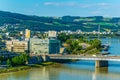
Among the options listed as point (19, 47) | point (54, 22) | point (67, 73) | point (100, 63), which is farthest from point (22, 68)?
point (54, 22)

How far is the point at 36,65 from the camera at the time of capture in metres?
20.0

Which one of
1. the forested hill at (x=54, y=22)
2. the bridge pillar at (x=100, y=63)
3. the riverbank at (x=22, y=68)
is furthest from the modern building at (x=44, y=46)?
the forested hill at (x=54, y=22)

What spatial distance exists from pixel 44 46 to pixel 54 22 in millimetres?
47218

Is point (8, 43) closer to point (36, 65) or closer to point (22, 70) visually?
point (36, 65)

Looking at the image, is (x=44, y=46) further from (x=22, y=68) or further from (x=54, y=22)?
(x=54, y=22)

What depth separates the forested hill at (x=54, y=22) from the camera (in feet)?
195

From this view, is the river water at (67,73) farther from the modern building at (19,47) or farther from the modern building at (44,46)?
the modern building at (19,47)

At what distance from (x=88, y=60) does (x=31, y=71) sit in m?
5.56

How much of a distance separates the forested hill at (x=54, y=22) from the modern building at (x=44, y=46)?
27891 mm

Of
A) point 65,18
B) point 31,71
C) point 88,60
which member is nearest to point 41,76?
point 31,71

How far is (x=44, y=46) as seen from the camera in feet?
81.0

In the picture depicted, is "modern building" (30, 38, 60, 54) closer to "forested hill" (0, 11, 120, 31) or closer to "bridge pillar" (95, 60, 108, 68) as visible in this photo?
"bridge pillar" (95, 60, 108, 68)

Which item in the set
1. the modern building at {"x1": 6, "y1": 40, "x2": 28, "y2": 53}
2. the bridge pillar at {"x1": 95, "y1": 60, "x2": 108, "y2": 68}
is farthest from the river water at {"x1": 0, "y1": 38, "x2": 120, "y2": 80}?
the modern building at {"x1": 6, "y1": 40, "x2": 28, "y2": 53}

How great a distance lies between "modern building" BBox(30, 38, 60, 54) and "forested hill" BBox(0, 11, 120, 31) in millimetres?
27891
